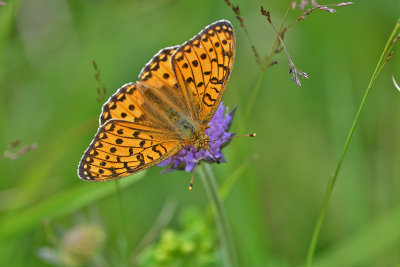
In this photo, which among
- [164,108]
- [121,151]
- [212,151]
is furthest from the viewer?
[164,108]

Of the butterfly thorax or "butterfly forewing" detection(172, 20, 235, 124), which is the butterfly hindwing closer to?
the butterfly thorax

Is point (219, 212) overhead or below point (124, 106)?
below

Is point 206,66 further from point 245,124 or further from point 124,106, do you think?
point 245,124

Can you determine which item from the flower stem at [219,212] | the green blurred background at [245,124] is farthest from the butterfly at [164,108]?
the green blurred background at [245,124]

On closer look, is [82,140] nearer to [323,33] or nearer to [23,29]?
[23,29]

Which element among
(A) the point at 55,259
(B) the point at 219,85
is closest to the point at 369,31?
(B) the point at 219,85

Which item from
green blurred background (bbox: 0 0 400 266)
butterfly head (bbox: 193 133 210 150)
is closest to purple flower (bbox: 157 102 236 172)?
butterfly head (bbox: 193 133 210 150)

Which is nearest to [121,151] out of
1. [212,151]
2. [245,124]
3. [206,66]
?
[212,151]

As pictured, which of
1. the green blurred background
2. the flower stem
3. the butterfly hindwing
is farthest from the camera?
the green blurred background
